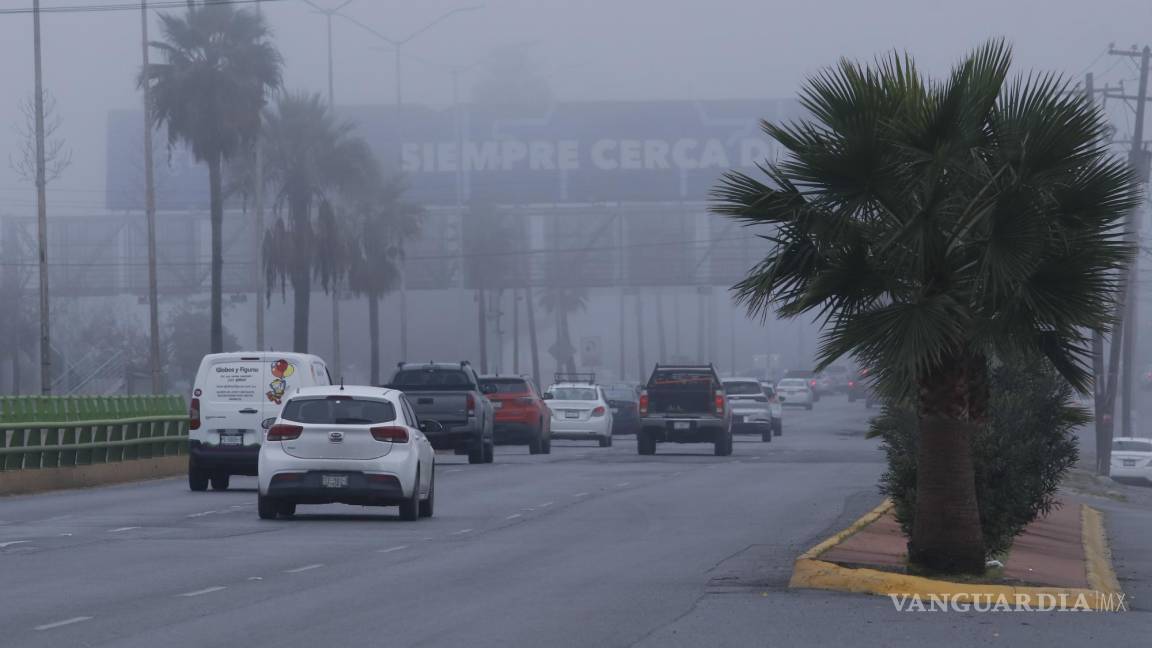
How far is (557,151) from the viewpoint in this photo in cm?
11881

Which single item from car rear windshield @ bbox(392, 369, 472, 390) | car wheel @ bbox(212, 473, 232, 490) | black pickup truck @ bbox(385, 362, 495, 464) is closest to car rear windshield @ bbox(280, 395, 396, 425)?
car wheel @ bbox(212, 473, 232, 490)

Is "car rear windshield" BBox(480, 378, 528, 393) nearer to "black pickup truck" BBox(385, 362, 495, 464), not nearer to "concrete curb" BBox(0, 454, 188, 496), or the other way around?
"black pickup truck" BBox(385, 362, 495, 464)

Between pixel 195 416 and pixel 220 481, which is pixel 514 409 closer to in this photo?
pixel 220 481

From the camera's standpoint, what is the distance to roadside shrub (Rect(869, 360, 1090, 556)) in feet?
54.2

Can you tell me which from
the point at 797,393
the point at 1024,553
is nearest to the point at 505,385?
the point at 1024,553

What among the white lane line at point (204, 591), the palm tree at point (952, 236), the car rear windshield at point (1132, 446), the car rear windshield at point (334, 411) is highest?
the palm tree at point (952, 236)

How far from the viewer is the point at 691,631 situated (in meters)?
11.8

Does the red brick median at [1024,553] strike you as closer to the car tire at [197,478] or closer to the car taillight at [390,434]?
the car taillight at [390,434]

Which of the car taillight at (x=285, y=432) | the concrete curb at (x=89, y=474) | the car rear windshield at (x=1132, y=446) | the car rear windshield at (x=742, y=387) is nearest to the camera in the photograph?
the car taillight at (x=285, y=432)

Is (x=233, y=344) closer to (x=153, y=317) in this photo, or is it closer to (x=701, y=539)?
(x=153, y=317)

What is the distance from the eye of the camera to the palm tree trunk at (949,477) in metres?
14.2

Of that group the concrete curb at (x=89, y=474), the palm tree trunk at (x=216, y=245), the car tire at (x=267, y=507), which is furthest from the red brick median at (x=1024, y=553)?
the palm tree trunk at (x=216, y=245)

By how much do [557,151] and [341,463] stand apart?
97.9 metres

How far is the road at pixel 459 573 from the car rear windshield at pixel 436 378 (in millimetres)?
6916
